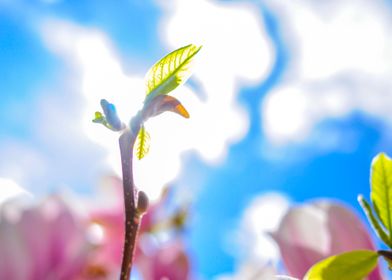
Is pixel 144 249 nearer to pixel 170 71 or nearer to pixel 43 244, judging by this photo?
pixel 43 244

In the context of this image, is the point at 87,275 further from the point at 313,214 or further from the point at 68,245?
the point at 313,214

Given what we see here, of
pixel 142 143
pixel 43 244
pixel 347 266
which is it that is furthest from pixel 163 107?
pixel 43 244

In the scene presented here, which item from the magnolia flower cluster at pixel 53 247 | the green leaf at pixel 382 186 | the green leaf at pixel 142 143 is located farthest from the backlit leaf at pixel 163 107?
the magnolia flower cluster at pixel 53 247

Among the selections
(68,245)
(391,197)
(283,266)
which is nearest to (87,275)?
(68,245)

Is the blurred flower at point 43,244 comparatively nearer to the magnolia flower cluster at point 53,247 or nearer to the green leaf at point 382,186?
the magnolia flower cluster at point 53,247

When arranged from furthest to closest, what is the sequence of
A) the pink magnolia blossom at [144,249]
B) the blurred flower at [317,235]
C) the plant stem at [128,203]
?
the pink magnolia blossom at [144,249], the blurred flower at [317,235], the plant stem at [128,203]

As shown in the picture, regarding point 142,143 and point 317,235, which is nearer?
point 142,143

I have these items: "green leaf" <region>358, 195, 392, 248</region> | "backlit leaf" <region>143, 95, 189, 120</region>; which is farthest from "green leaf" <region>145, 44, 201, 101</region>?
"green leaf" <region>358, 195, 392, 248</region>
